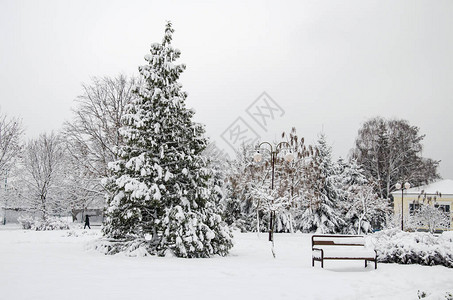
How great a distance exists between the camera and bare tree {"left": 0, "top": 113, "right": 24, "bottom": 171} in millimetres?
27828

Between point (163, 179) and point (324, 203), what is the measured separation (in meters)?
21.6

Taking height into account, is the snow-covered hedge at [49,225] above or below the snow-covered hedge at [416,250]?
below

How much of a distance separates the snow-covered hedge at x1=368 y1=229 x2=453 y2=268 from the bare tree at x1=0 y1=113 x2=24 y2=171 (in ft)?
88.9

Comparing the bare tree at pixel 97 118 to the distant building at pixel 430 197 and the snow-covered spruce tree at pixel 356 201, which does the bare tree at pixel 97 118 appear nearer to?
the snow-covered spruce tree at pixel 356 201

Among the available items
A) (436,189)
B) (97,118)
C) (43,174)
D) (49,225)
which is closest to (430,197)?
(436,189)

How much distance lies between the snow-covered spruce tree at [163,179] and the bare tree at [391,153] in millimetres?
29750

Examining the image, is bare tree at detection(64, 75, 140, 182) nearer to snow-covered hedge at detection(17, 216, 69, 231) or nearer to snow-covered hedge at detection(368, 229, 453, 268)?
snow-covered hedge at detection(17, 216, 69, 231)

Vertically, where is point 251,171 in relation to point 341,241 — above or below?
above

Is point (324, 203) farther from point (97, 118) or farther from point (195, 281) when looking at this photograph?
point (195, 281)

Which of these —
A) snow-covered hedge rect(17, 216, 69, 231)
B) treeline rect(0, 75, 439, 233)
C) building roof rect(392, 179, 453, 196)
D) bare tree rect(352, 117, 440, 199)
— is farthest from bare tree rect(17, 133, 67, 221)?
building roof rect(392, 179, 453, 196)

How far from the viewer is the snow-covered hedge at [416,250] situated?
420 inches

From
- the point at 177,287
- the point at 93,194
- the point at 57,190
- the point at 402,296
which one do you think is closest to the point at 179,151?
the point at 177,287

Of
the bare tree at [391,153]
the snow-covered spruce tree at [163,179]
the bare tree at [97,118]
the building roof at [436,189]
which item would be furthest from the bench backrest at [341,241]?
the bare tree at [391,153]

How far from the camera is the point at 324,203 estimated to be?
30.9 meters
